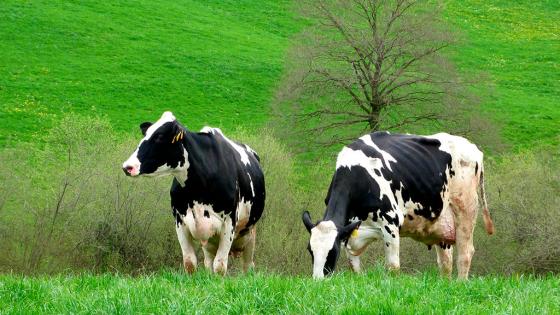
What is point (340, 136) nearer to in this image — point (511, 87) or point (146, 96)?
point (146, 96)

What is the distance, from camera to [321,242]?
1273 cm

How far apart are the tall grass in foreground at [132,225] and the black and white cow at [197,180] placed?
41.2ft


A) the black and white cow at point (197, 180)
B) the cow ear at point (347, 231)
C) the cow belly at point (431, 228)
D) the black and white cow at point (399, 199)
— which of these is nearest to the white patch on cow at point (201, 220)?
the black and white cow at point (197, 180)

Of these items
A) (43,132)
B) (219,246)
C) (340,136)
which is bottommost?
(43,132)

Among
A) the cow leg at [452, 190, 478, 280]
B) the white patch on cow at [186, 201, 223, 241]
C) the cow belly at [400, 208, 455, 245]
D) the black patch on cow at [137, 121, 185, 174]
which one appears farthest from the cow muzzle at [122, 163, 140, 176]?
the cow leg at [452, 190, 478, 280]

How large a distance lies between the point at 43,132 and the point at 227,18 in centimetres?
A: 2913

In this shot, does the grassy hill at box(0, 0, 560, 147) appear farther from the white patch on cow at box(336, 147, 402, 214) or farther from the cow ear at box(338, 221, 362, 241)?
the cow ear at box(338, 221, 362, 241)

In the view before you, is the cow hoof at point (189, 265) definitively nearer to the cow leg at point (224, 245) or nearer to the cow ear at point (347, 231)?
the cow leg at point (224, 245)

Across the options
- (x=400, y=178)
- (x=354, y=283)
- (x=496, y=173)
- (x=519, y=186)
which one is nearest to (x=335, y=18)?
(x=496, y=173)

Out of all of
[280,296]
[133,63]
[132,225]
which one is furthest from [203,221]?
[133,63]

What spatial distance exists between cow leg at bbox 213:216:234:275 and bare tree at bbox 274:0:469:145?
89.6ft

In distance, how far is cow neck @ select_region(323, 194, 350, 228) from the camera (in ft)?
44.0

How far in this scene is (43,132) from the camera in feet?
162

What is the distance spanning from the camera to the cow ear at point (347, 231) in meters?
13.0
